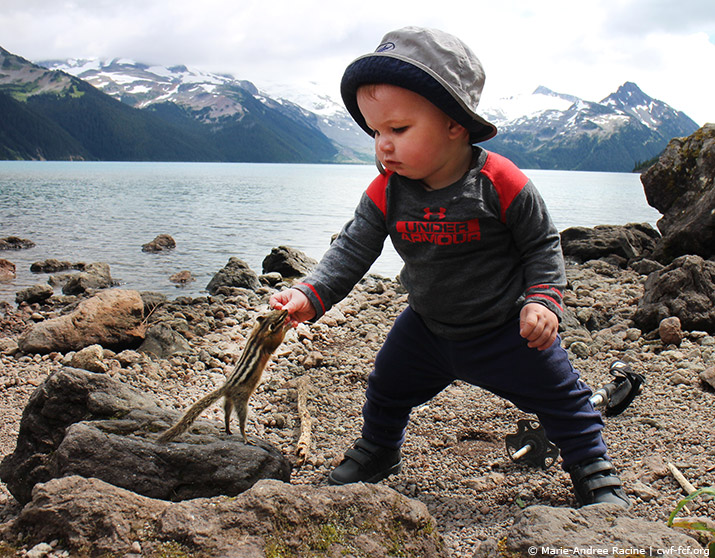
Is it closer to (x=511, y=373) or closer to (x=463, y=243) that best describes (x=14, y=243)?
(x=463, y=243)

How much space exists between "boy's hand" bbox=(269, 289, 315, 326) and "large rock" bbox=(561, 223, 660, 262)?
10.2 meters

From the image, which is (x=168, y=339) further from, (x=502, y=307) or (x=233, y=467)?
(x=502, y=307)

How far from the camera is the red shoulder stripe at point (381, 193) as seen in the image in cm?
299

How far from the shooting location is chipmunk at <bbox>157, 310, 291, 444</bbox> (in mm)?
2436

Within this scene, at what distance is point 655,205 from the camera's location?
1162 centimetres

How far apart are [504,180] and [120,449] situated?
2211 millimetres

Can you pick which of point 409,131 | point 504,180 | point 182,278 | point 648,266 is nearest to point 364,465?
point 504,180

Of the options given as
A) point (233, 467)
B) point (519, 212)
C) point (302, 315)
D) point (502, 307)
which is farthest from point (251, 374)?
point (519, 212)

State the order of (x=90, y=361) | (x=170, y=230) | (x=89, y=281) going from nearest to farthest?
(x=90, y=361)
(x=89, y=281)
(x=170, y=230)

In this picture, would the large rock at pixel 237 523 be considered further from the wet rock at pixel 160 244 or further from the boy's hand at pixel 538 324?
the wet rock at pixel 160 244

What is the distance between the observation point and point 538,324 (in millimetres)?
2574

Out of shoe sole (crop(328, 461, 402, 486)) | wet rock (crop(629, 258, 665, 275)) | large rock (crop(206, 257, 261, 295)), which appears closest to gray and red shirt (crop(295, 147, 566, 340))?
shoe sole (crop(328, 461, 402, 486))

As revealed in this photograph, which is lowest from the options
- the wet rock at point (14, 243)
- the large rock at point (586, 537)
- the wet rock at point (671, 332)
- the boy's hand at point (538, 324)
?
the wet rock at point (14, 243)

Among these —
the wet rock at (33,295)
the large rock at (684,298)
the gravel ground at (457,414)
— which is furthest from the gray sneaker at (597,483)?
the wet rock at (33,295)
